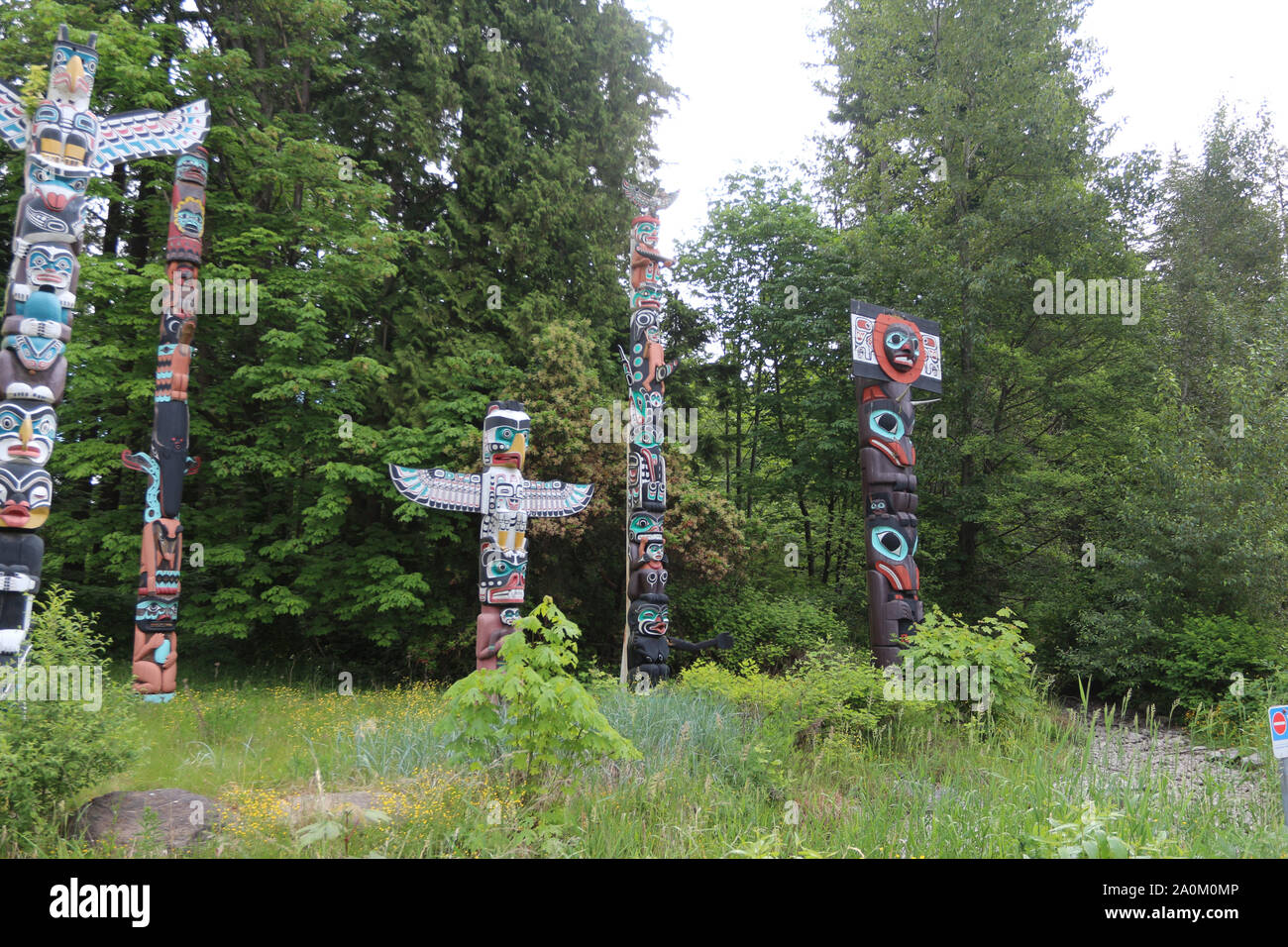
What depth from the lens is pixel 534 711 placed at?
4.12 m

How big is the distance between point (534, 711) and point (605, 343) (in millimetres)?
11811

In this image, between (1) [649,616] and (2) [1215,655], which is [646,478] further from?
(2) [1215,655]

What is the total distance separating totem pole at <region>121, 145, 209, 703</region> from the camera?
29.1 ft

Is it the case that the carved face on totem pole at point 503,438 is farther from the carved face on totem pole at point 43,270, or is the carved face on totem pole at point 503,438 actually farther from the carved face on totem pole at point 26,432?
the carved face on totem pole at point 43,270

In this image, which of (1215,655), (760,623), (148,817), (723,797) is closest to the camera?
(148,817)

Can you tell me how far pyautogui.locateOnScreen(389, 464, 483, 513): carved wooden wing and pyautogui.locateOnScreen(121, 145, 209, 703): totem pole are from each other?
9.85ft

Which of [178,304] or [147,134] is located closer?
[147,134]

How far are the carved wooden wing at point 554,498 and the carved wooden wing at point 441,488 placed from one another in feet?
2.15

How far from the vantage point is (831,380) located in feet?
55.7

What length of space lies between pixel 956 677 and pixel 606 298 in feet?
35.4

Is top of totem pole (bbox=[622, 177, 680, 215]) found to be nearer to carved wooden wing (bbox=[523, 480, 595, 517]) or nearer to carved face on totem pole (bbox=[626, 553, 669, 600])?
carved wooden wing (bbox=[523, 480, 595, 517])


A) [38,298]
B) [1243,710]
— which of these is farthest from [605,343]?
[1243,710]

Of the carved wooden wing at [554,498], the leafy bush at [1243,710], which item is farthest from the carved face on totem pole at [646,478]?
the leafy bush at [1243,710]

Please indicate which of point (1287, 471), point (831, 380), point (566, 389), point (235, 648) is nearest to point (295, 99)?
point (566, 389)
